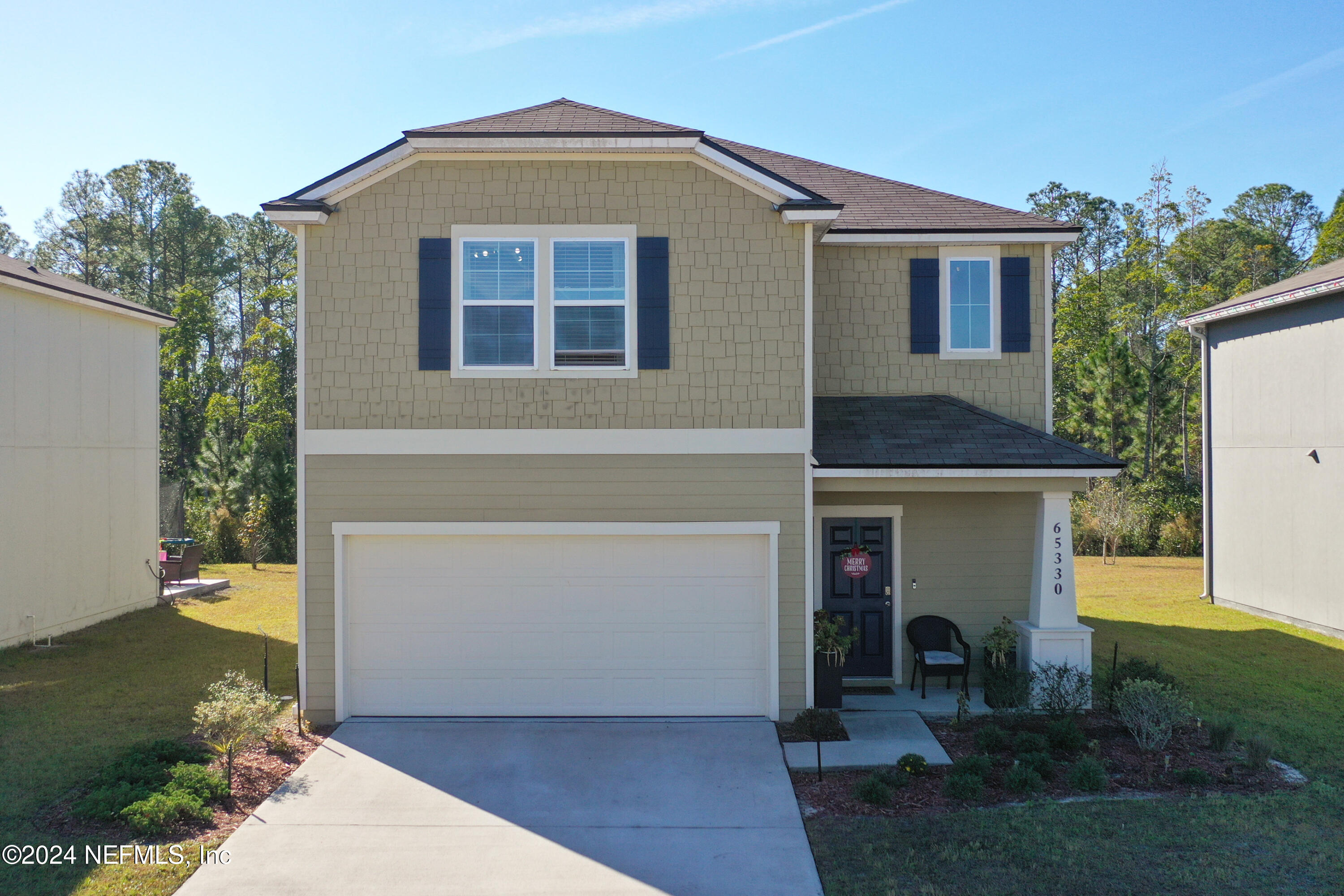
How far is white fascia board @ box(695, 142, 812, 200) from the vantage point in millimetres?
8844

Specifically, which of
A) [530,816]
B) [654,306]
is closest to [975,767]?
[530,816]

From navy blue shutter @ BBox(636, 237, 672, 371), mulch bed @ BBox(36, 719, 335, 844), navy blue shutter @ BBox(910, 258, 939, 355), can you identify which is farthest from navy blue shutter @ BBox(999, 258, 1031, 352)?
mulch bed @ BBox(36, 719, 335, 844)

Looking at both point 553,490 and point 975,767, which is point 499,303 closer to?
point 553,490

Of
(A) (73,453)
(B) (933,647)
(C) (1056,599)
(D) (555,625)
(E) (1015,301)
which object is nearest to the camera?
(D) (555,625)

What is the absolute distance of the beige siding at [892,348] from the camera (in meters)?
10.6

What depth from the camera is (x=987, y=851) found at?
19.8ft

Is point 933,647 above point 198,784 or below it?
above

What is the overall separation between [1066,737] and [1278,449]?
9.63 metres

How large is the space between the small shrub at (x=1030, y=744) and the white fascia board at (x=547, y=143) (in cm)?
672

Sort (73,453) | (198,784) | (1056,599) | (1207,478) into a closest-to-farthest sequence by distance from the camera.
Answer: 1. (198,784)
2. (1056,599)
3. (73,453)
4. (1207,478)

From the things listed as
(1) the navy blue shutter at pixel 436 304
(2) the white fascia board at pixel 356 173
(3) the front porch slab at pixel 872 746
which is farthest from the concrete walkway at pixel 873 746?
(2) the white fascia board at pixel 356 173

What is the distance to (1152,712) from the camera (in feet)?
25.9

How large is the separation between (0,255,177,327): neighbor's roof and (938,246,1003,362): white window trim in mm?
12890

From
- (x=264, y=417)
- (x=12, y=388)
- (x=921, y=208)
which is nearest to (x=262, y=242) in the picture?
(x=264, y=417)
